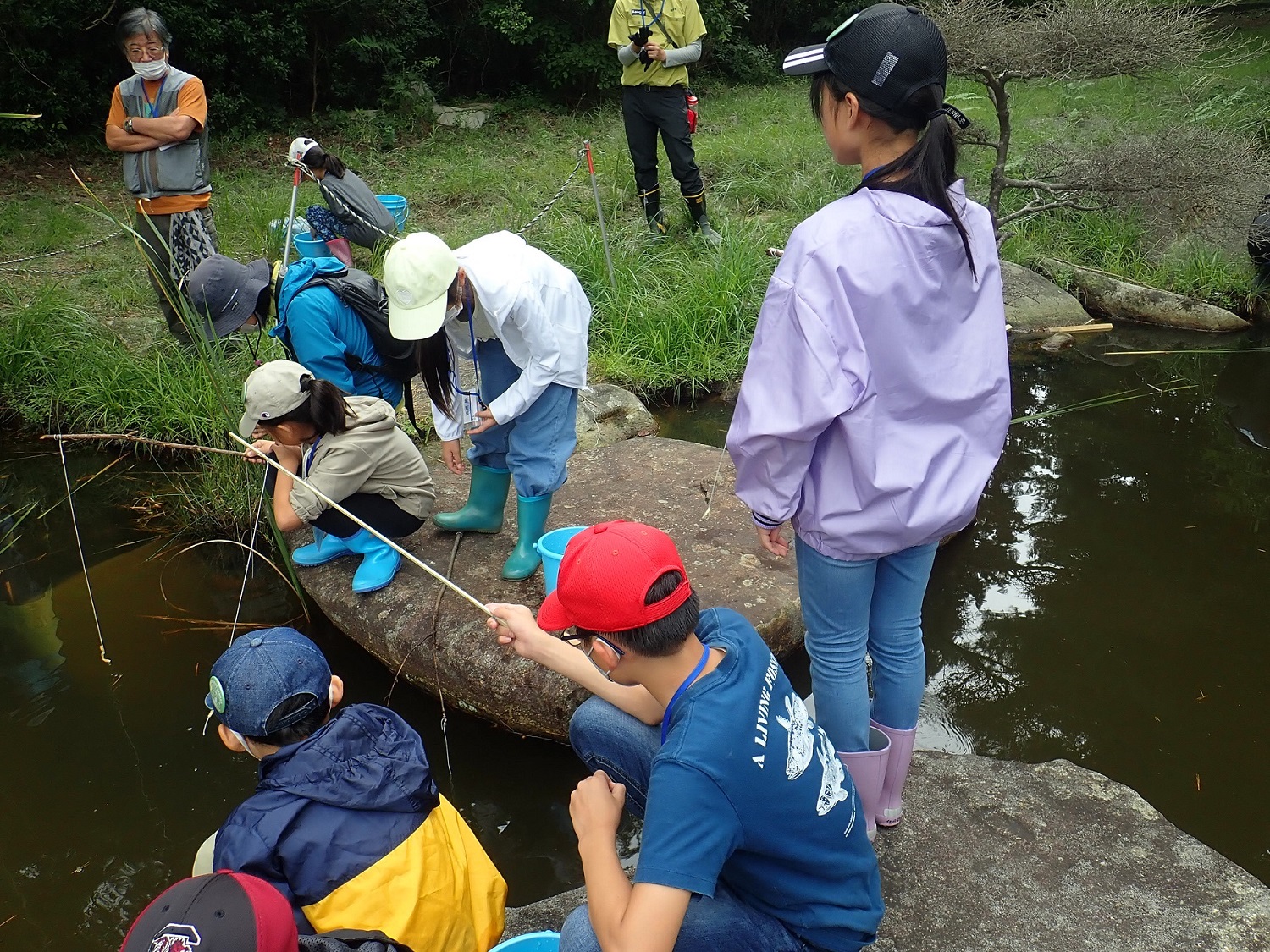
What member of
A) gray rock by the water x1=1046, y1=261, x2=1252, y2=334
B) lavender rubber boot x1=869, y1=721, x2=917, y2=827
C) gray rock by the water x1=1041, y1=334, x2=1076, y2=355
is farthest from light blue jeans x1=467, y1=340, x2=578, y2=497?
gray rock by the water x1=1046, y1=261, x2=1252, y2=334

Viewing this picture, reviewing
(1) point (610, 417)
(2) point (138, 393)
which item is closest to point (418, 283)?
(1) point (610, 417)

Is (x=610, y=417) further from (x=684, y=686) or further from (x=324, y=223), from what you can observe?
(x=684, y=686)

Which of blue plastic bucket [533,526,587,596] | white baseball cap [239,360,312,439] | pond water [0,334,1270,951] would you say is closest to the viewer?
pond water [0,334,1270,951]

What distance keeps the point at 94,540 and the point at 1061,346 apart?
480cm

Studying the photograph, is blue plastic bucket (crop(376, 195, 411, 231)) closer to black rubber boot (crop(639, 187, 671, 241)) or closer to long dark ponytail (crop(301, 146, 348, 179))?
long dark ponytail (crop(301, 146, 348, 179))

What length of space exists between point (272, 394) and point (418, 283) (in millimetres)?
559

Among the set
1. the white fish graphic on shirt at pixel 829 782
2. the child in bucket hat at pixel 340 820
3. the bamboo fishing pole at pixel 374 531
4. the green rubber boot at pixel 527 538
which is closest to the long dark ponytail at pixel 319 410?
the bamboo fishing pole at pixel 374 531

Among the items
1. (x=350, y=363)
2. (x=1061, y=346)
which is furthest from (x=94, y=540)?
(x=1061, y=346)

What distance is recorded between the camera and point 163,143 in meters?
4.68

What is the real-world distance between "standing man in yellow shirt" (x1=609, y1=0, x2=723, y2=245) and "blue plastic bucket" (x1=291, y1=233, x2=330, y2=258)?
241 cm

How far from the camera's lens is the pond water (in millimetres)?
2510

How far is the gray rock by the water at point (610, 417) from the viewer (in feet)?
14.6

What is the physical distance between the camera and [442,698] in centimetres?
287

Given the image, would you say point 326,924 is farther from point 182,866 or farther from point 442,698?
point 442,698
